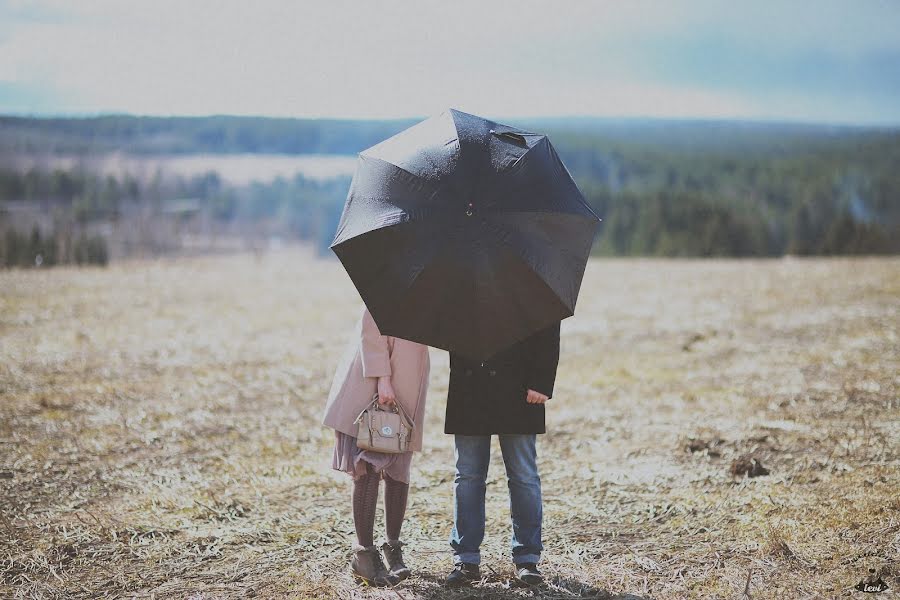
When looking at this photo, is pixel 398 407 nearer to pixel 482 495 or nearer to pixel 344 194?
pixel 482 495

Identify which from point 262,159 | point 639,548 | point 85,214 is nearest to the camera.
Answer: point 639,548

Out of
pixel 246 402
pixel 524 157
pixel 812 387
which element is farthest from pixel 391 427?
pixel 812 387

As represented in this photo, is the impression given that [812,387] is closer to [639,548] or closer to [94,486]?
[639,548]

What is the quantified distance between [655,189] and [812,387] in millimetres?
41701

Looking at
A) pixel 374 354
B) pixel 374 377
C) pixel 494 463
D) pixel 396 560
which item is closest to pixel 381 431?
pixel 374 377

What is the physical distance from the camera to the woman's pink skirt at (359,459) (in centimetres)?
436

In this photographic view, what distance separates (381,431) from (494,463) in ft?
8.40

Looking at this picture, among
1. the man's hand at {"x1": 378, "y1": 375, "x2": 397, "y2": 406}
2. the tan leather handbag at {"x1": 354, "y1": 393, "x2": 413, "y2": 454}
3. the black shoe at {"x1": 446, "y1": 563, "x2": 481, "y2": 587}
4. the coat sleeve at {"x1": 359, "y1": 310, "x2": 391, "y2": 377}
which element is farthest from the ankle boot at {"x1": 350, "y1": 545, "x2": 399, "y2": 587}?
the coat sleeve at {"x1": 359, "y1": 310, "x2": 391, "y2": 377}

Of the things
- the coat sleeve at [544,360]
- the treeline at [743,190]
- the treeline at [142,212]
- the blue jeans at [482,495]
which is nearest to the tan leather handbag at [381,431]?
the blue jeans at [482,495]

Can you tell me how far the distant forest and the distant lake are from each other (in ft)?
1.08

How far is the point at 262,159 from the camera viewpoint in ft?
136

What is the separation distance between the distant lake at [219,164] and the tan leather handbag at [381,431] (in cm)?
2886

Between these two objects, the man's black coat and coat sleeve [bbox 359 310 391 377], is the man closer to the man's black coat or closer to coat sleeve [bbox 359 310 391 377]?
the man's black coat

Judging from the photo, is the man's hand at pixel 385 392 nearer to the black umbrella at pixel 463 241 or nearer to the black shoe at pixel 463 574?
the black umbrella at pixel 463 241
